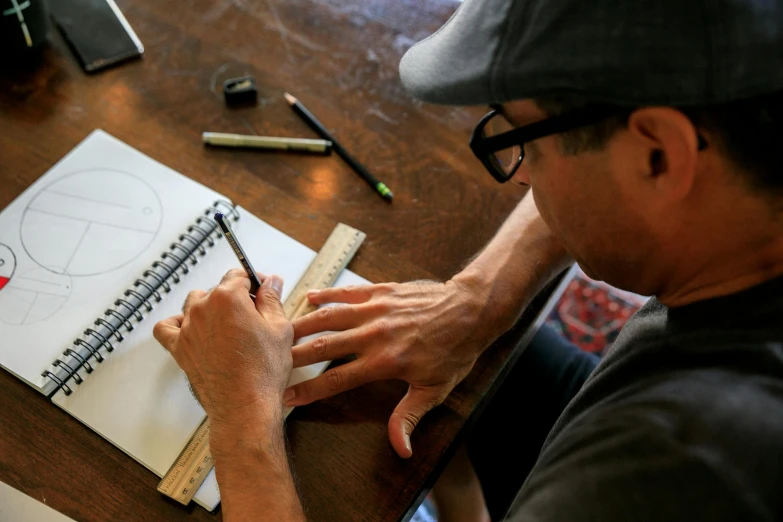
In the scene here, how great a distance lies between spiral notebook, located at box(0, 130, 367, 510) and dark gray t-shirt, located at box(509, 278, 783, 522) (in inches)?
17.0

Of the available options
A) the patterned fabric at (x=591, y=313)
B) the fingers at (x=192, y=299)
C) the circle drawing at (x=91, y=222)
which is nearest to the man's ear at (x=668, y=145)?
the fingers at (x=192, y=299)

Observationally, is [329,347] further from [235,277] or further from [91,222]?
→ [91,222]

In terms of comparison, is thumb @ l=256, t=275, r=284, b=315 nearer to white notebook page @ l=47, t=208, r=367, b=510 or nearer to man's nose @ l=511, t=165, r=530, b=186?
white notebook page @ l=47, t=208, r=367, b=510

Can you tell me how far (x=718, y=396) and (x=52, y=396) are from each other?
863 millimetres

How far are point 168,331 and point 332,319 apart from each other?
244 millimetres

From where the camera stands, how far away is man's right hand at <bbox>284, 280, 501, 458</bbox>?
2.93ft

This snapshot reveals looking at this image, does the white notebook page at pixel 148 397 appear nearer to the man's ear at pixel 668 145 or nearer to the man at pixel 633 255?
the man at pixel 633 255

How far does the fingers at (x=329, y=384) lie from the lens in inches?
34.9

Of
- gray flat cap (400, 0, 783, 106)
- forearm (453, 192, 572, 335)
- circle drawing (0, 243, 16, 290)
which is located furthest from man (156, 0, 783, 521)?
circle drawing (0, 243, 16, 290)

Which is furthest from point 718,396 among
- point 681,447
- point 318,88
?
point 318,88

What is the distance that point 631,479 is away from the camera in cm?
61

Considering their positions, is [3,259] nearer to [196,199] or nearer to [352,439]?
[196,199]

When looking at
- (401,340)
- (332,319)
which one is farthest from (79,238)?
(401,340)

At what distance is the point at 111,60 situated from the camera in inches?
48.1
